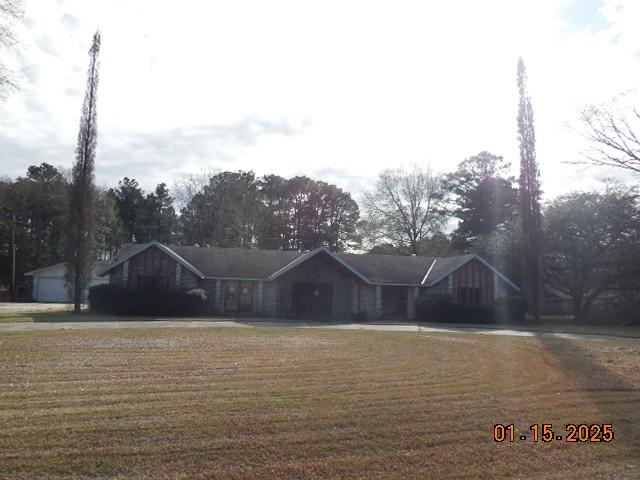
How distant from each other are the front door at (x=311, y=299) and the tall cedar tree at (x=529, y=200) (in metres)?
13.1

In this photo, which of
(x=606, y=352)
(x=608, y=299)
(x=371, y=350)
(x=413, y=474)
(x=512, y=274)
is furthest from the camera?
(x=512, y=274)

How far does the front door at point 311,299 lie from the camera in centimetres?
3481

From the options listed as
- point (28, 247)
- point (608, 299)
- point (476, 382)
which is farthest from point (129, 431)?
point (28, 247)

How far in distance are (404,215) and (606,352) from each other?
4273 centimetres

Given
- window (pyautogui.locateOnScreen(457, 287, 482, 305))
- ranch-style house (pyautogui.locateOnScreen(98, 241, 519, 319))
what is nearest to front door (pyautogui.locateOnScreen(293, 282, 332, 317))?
ranch-style house (pyautogui.locateOnScreen(98, 241, 519, 319))

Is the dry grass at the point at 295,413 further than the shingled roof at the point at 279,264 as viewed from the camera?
No

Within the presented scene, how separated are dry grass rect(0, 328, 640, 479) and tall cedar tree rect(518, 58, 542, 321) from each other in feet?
82.2

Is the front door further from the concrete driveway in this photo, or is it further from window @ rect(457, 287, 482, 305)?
the concrete driveway

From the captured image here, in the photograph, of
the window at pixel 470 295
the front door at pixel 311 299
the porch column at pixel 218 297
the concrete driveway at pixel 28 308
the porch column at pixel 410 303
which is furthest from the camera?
the window at pixel 470 295

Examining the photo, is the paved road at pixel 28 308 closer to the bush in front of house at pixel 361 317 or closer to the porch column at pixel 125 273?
the porch column at pixel 125 273

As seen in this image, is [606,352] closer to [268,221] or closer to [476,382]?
[476,382]

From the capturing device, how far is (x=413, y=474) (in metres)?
6.12

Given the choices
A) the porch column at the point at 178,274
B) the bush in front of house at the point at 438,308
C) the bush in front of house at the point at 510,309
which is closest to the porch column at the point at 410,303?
the bush in front of house at the point at 438,308

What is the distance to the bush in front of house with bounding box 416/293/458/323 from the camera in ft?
112
